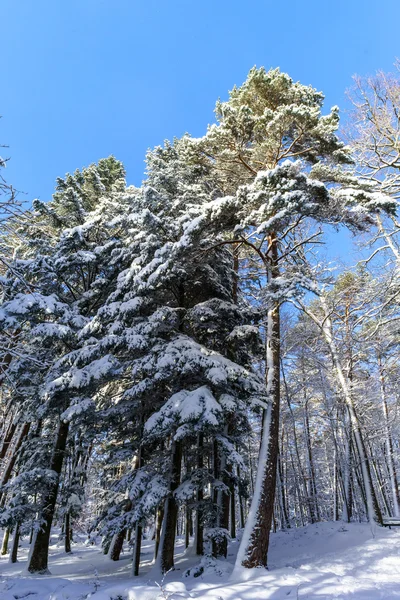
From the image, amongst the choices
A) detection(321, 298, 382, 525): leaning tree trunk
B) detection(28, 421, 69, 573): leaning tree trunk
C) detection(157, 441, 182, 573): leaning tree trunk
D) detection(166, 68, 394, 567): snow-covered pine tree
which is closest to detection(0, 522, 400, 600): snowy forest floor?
detection(157, 441, 182, 573): leaning tree trunk

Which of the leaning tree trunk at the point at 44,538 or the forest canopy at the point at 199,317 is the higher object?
the forest canopy at the point at 199,317

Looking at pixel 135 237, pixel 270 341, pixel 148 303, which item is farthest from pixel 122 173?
pixel 270 341

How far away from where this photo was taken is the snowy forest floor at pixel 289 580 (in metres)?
5.18

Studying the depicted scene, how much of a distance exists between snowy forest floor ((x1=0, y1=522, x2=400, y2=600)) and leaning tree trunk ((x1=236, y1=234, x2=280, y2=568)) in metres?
0.41

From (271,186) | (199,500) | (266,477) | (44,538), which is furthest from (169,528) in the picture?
(271,186)

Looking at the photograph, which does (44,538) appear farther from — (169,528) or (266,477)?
(266,477)

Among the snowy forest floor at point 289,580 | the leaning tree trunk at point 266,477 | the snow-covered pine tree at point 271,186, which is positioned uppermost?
the snow-covered pine tree at point 271,186

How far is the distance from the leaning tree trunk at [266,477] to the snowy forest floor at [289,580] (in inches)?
16.3

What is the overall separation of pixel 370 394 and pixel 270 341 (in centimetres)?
628

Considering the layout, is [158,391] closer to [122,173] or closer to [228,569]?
[228,569]

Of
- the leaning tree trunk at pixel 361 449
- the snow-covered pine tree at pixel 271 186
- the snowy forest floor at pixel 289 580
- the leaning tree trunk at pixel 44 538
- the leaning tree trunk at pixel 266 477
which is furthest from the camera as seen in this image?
the leaning tree trunk at pixel 361 449

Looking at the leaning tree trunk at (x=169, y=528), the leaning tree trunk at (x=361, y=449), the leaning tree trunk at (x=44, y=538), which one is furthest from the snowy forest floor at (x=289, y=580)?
the leaning tree trunk at (x=361, y=449)

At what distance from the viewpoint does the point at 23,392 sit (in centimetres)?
1148

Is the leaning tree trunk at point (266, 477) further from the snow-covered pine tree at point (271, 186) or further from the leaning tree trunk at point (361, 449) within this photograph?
the leaning tree trunk at point (361, 449)
